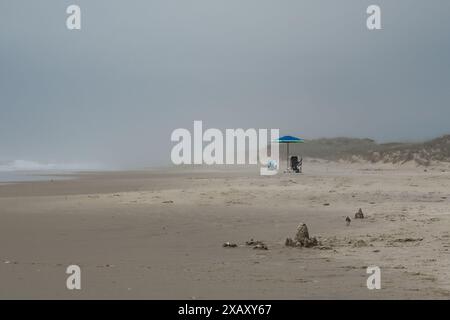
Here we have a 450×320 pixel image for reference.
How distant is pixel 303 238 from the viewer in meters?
8.93

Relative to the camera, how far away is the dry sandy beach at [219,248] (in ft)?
19.7

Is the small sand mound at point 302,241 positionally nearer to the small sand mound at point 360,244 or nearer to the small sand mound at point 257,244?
the small sand mound at point 257,244

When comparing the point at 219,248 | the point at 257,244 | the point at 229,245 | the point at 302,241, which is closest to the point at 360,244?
the point at 302,241

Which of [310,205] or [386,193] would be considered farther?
[386,193]

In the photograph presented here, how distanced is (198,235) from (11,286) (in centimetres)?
458

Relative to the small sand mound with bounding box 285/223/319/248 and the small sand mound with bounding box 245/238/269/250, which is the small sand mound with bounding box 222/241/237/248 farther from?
the small sand mound with bounding box 285/223/319/248

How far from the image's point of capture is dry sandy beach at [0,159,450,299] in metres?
6.00

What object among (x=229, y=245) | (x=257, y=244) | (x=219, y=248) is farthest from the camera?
(x=257, y=244)

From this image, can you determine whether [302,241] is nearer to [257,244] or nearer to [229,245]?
[257,244]

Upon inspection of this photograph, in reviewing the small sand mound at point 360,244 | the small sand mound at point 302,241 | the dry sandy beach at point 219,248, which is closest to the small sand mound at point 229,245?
the dry sandy beach at point 219,248

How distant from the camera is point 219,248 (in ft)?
29.1

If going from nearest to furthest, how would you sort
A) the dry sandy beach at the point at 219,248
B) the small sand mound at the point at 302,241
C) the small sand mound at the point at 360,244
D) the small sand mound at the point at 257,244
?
the dry sandy beach at the point at 219,248 < the small sand mound at the point at 257,244 < the small sand mound at the point at 302,241 < the small sand mound at the point at 360,244
